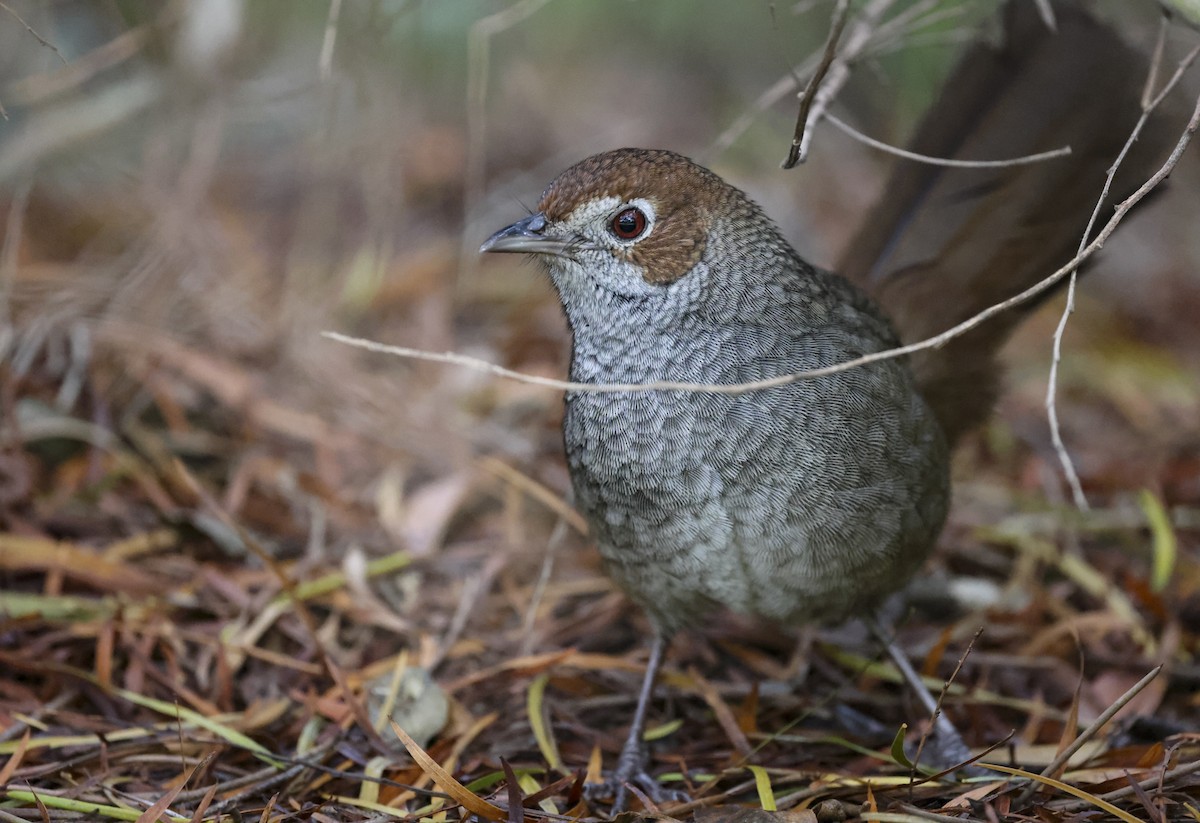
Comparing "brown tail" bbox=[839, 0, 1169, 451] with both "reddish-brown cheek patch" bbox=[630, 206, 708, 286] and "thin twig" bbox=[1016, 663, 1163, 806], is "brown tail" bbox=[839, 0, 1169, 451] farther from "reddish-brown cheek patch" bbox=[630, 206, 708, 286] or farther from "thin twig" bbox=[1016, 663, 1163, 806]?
"thin twig" bbox=[1016, 663, 1163, 806]

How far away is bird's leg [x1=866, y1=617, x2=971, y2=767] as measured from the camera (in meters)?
2.81

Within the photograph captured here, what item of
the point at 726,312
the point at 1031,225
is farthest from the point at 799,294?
the point at 1031,225

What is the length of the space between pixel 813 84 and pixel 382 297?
3.09 m

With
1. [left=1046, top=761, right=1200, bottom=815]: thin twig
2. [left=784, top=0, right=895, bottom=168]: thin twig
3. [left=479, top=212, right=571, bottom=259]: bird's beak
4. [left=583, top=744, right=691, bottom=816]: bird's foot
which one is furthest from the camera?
[left=479, top=212, right=571, bottom=259]: bird's beak

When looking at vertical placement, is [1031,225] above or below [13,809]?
above

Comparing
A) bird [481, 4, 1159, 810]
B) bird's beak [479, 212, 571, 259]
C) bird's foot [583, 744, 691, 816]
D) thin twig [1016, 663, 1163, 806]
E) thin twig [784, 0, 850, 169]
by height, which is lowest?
bird's foot [583, 744, 691, 816]

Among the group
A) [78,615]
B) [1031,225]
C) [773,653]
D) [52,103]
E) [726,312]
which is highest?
[52,103]

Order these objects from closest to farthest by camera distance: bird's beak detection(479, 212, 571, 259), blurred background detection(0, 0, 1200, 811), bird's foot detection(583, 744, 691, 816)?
bird's foot detection(583, 744, 691, 816)
bird's beak detection(479, 212, 571, 259)
blurred background detection(0, 0, 1200, 811)

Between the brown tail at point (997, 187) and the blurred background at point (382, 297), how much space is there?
24cm

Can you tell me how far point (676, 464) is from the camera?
2576mm

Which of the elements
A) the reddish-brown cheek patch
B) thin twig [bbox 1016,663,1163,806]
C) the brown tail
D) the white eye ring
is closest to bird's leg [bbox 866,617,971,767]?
thin twig [bbox 1016,663,1163,806]

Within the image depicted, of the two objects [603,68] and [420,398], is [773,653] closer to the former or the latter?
[420,398]

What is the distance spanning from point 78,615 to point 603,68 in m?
5.40

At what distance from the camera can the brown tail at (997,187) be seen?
307 centimetres
